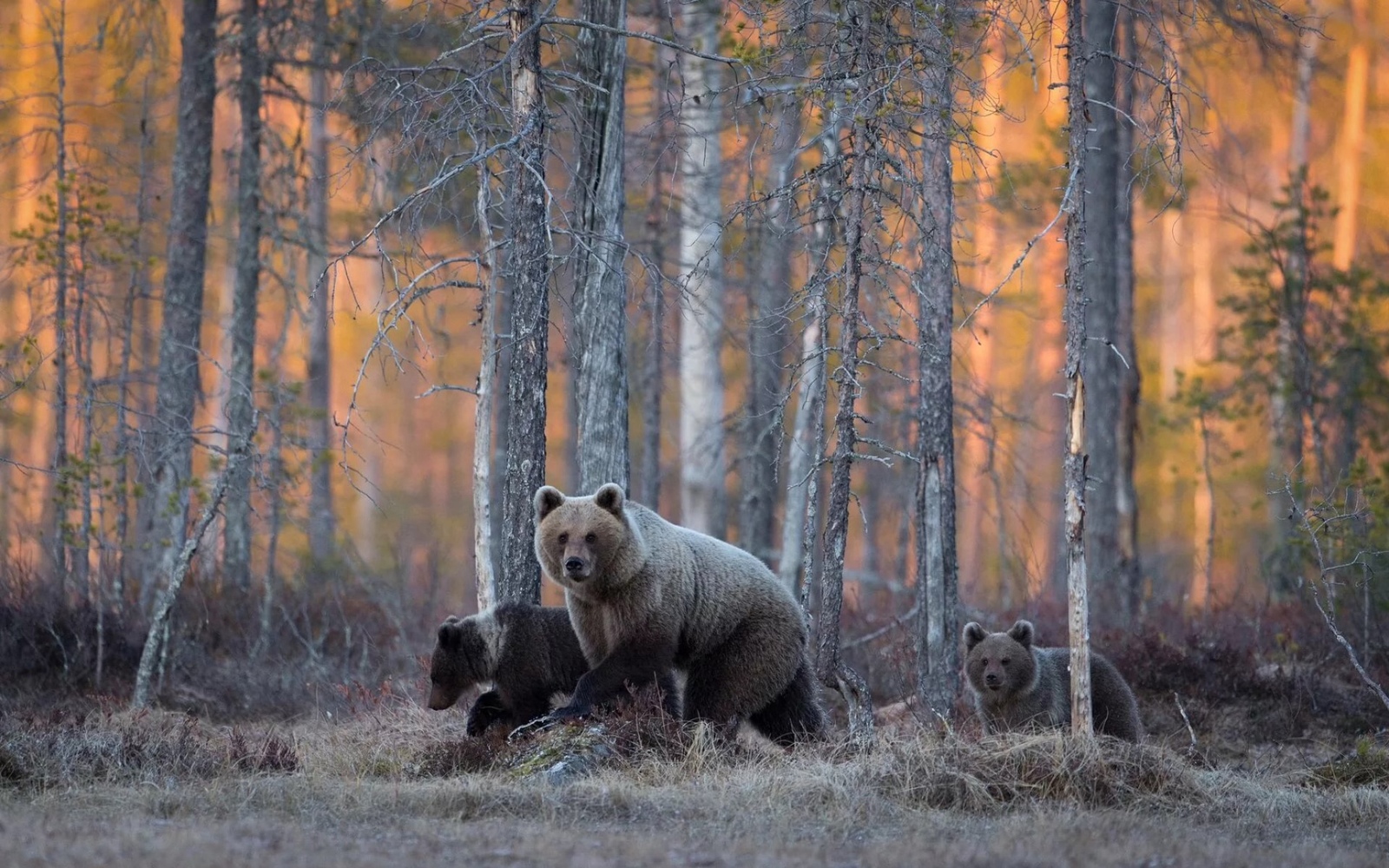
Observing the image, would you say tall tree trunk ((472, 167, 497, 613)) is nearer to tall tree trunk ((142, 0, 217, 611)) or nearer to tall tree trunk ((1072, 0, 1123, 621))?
tall tree trunk ((142, 0, 217, 611))

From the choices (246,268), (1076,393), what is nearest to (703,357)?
(246,268)

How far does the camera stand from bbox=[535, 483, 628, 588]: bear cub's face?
8828 millimetres

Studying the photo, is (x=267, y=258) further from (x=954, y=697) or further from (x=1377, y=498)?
(x=1377, y=498)

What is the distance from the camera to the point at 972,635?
10.7 meters

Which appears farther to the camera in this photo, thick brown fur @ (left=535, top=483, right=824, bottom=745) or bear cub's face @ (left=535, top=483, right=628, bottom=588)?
thick brown fur @ (left=535, top=483, right=824, bottom=745)

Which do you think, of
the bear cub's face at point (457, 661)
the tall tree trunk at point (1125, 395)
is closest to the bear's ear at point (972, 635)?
the bear cub's face at point (457, 661)

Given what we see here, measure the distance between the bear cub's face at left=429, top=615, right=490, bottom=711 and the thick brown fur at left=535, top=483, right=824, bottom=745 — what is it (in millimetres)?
923

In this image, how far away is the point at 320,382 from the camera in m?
24.2

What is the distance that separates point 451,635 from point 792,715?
2.51 metres

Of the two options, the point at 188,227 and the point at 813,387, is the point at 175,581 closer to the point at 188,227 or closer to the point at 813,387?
the point at 188,227

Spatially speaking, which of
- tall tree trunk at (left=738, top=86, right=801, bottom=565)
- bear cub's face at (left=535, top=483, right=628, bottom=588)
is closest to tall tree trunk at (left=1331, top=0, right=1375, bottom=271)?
tall tree trunk at (left=738, top=86, right=801, bottom=565)

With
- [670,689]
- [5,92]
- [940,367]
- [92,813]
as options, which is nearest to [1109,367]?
[940,367]

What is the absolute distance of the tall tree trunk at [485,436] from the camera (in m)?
11.1

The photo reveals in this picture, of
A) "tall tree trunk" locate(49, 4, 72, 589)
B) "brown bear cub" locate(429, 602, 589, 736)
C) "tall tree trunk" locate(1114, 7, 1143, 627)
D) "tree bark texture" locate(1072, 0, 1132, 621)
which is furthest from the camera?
"tree bark texture" locate(1072, 0, 1132, 621)
